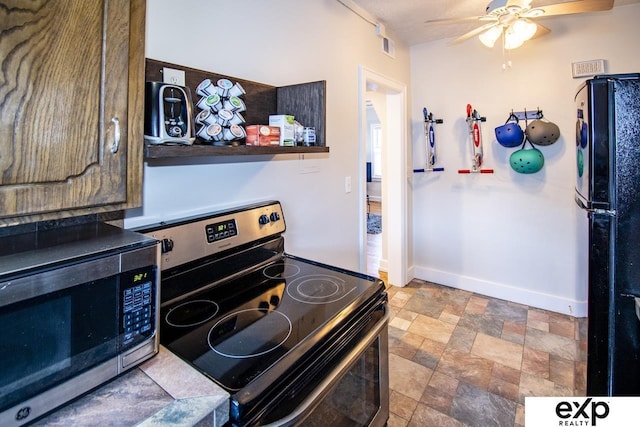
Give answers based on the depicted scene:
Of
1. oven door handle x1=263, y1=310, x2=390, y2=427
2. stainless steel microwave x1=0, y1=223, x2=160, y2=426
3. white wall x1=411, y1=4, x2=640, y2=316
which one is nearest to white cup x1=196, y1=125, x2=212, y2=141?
stainless steel microwave x1=0, y1=223, x2=160, y2=426

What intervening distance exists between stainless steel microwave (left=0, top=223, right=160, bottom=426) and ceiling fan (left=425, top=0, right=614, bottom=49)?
209 centimetres

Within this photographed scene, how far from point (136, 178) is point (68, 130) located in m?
0.18

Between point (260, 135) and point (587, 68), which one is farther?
point (587, 68)

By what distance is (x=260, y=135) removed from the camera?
130cm

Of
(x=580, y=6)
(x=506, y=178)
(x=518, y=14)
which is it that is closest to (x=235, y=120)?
(x=518, y=14)

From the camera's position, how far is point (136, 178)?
857 millimetres

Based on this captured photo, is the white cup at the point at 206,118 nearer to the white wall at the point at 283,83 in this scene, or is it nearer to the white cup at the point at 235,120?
the white cup at the point at 235,120

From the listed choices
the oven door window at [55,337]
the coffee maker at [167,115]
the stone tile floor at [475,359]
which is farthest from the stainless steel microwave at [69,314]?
the stone tile floor at [475,359]

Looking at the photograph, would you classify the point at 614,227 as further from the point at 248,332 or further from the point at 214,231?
the point at 214,231

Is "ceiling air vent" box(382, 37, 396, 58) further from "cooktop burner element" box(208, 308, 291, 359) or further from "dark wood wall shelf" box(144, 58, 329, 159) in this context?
"cooktop burner element" box(208, 308, 291, 359)

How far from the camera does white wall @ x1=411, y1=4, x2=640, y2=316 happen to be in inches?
100

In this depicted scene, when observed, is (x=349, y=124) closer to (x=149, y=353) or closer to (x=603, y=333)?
(x=603, y=333)

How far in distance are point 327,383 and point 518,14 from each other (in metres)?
2.20

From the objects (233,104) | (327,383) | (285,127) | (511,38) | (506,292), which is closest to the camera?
(327,383)
